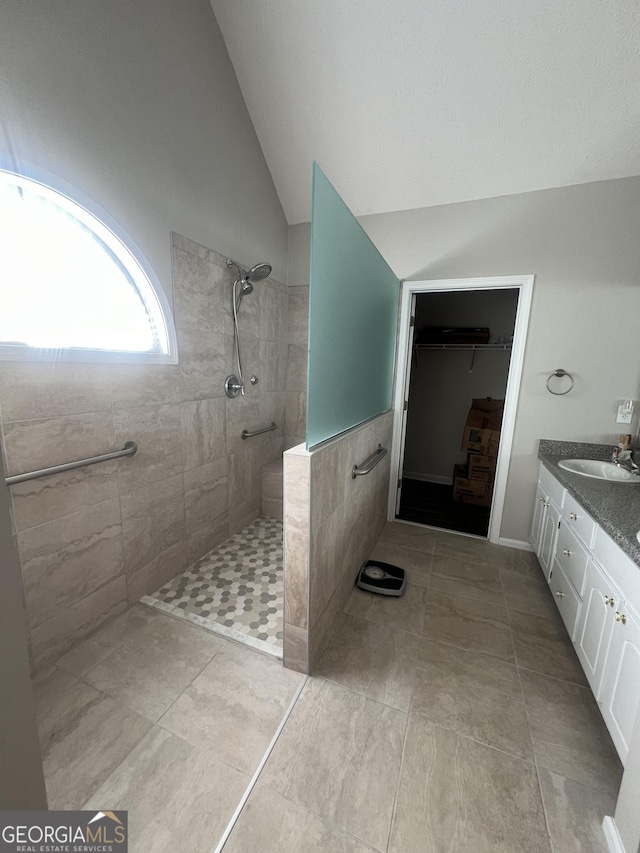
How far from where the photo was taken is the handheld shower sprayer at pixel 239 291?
2.32 meters

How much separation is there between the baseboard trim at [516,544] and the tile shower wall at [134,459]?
2.07 metres

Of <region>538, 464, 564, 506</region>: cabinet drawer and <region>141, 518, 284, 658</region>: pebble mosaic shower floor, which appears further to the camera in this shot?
<region>538, 464, 564, 506</region>: cabinet drawer

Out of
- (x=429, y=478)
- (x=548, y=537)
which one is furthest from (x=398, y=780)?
(x=429, y=478)

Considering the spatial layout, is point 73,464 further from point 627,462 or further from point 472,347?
point 472,347

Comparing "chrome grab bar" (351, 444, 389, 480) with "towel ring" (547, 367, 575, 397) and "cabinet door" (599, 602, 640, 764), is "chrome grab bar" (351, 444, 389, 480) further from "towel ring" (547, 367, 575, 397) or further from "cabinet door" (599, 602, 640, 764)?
"towel ring" (547, 367, 575, 397)

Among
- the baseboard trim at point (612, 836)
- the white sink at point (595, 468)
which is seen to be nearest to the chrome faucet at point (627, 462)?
the white sink at point (595, 468)

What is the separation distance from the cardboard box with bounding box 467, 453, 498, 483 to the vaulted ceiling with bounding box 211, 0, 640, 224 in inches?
90.6

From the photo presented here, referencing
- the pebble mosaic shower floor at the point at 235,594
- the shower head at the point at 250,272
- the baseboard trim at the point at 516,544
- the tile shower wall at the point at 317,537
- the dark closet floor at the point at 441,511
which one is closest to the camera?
the tile shower wall at the point at 317,537

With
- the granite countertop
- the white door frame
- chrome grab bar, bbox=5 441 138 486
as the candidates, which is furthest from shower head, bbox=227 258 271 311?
the granite countertop

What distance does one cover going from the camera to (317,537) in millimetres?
1476

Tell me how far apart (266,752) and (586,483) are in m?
1.91

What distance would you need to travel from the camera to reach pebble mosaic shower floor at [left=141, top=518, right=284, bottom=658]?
5.74 feet

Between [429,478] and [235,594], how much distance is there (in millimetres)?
2942

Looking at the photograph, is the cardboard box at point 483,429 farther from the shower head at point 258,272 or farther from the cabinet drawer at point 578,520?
the shower head at point 258,272
